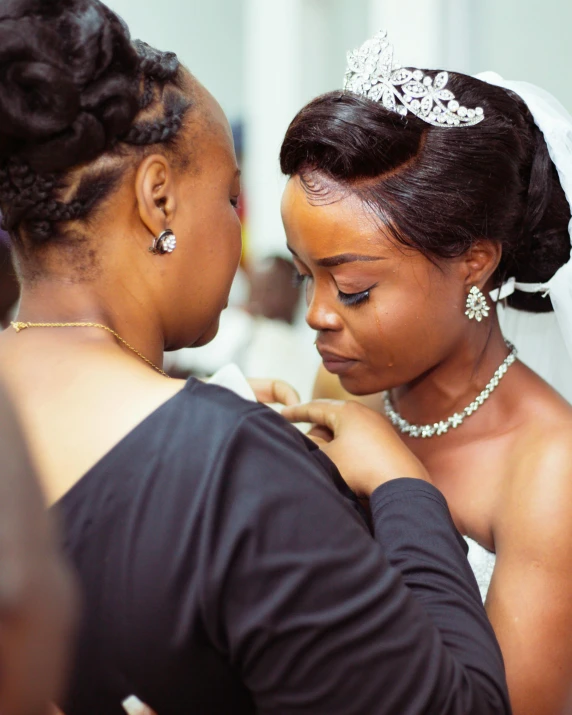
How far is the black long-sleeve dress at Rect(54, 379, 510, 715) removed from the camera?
0.95 metres

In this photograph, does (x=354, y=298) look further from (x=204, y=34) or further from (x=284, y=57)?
(x=204, y=34)

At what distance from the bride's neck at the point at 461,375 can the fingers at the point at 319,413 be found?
0.99 feet

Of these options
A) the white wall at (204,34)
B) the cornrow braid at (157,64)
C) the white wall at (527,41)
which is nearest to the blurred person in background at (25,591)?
the cornrow braid at (157,64)

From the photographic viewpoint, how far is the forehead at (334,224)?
162 cm

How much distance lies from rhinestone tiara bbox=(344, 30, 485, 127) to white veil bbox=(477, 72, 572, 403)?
0.52ft

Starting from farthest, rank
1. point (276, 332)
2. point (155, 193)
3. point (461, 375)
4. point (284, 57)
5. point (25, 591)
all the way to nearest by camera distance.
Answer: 1. point (284, 57)
2. point (276, 332)
3. point (461, 375)
4. point (155, 193)
5. point (25, 591)

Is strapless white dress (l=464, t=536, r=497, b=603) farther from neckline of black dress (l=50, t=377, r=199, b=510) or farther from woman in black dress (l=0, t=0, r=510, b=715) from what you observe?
neckline of black dress (l=50, t=377, r=199, b=510)

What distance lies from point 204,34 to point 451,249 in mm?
6369

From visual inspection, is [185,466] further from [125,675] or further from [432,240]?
[432,240]

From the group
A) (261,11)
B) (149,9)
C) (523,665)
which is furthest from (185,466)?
(149,9)

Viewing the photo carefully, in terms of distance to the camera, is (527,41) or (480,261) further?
(527,41)

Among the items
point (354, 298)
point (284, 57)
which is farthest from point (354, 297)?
point (284, 57)

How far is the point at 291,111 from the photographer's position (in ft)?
18.7

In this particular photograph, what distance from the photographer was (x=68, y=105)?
1043 millimetres
